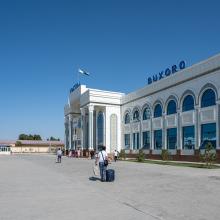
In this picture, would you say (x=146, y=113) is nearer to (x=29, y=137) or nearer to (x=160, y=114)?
(x=160, y=114)

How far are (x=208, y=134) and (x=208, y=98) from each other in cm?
381

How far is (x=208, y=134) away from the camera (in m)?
40.1

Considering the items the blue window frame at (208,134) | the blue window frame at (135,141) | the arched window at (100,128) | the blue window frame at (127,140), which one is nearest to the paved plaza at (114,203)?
the blue window frame at (208,134)

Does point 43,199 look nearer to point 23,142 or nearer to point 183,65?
point 183,65

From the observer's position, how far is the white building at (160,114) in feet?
132

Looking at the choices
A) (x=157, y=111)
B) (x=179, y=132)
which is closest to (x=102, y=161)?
(x=179, y=132)

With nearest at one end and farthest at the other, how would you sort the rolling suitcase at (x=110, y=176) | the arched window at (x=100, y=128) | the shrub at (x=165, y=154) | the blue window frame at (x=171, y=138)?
the rolling suitcase at (x=110, y=176) → the shrub at (x=165, y=154) → the blue window frame at (x=171, y=138) → the arched window at (x=100, y=128)

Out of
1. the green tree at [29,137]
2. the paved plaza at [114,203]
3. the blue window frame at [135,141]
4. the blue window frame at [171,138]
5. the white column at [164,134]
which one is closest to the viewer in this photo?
the paved plaza at [114,203]

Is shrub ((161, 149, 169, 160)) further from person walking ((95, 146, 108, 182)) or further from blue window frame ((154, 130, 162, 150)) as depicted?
person walking ((95, 146, 108, 182))

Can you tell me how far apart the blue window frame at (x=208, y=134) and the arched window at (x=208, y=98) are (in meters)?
2.19

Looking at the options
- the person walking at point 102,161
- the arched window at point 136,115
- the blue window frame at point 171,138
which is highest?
the arched window at point 136,115

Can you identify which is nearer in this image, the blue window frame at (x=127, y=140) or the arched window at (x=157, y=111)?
the arched window at (x=157, y=111)

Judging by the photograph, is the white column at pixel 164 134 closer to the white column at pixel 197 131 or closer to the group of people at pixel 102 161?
the white column at pixel 197 131

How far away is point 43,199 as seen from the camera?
12.4 meters
